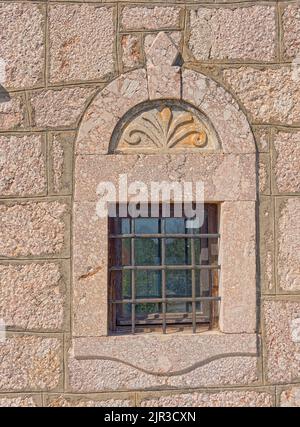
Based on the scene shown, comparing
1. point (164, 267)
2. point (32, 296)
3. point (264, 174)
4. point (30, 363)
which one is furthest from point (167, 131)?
point (30, 363)

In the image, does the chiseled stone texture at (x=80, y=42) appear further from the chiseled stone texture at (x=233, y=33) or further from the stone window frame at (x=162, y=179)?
the chiseled stone texture at (x=233, y=33)

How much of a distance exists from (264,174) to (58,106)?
3.81 feet

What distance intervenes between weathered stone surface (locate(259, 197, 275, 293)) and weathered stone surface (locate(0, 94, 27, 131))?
53.2 inches

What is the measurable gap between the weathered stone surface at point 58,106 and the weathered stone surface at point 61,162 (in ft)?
0.23

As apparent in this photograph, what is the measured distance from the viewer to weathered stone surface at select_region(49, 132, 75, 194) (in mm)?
2451

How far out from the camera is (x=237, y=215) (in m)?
2.46

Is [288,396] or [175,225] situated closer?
[288,396]

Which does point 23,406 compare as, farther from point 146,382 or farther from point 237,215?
point 237,215

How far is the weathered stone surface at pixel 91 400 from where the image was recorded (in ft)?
7.95

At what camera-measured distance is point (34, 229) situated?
2.44 meters

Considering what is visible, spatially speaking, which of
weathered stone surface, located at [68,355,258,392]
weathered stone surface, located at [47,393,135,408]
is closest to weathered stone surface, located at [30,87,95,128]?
weathered stone surface, located at [68,355,258,392]

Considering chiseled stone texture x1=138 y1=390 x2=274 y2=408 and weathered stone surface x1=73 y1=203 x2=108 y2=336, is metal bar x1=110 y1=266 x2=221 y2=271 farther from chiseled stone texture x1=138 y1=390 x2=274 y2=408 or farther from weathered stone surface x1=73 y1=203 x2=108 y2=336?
chiseled stone texture x1=138 y1=390 x2=274 y2=408

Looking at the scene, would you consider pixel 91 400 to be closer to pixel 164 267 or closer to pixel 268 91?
pixel 164 267

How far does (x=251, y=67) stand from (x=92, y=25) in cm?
88
